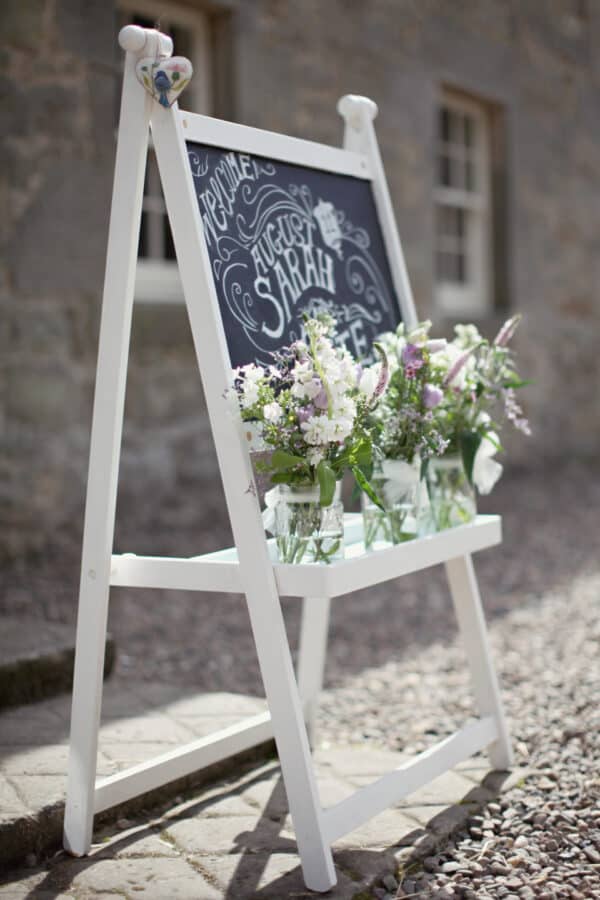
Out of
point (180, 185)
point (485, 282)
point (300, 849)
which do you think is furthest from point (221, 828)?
point (485, 282)

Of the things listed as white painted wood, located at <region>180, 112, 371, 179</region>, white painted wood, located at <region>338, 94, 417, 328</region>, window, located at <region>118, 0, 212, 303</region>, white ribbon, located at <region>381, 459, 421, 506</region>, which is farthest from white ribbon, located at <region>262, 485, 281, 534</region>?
window, located at <region>118, 0, 212, 303</region>

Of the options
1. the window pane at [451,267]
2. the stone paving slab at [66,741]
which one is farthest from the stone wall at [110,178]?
the stone paving slab at [66,741]

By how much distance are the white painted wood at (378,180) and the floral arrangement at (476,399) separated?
30cm

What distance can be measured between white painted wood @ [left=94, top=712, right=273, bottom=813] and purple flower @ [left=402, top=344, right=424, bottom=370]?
3.29 feet

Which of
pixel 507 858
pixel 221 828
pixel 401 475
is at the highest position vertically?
pixel 401 475

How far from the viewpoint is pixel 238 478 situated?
2.08m

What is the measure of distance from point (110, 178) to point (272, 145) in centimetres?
341

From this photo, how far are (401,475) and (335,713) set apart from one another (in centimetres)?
127

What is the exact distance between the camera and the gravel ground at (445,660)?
7.55 ft

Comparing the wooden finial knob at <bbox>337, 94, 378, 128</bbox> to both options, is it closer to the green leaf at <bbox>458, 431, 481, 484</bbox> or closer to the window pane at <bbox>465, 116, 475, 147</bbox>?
the green leaf at <bbox>458, 431, 481, 484</bbox>

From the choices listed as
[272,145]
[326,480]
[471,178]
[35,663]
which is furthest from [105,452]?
[471,178]

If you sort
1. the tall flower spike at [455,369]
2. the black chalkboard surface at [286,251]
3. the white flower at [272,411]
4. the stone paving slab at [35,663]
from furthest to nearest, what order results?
the stone paving slab at [35,663] < the tall flower spike at [455,369] < the black chalkboard surface at [286,251] < the white flower at [272,411]

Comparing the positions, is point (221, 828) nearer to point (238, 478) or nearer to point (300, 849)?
point (300, 849)

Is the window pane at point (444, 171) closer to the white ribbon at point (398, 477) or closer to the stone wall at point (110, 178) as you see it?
the stone wall at point (110, 178)
